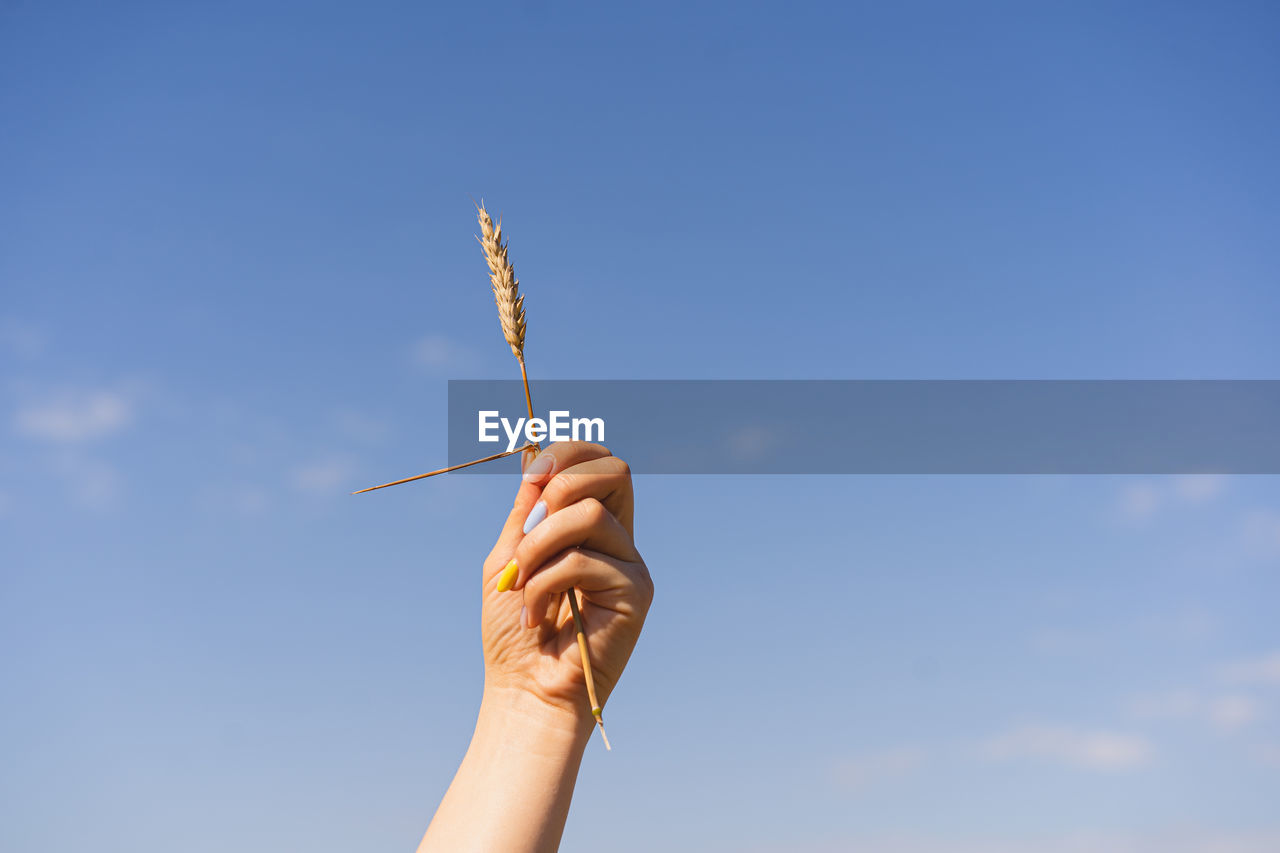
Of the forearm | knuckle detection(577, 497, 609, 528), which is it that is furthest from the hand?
the forearm

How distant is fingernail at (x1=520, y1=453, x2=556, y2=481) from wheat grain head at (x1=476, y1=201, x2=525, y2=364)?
84 centimetres

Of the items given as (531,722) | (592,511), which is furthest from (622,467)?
(531,722)

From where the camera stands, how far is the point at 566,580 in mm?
5301

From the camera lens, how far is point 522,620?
5.69 m

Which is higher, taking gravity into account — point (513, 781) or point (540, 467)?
point (540, 467)

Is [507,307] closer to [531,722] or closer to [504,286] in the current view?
[504,286]

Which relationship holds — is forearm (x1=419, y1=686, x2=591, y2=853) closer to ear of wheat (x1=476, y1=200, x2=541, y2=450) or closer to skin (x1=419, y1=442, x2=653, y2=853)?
skin (x1=419, y1=442, x2=653, y2=853)

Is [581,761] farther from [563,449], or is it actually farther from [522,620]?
[563,449]

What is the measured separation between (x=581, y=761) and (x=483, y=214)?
3397 millimetres

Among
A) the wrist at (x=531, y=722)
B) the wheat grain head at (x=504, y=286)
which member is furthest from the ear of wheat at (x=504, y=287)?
the wrist at (x=531, y=722)

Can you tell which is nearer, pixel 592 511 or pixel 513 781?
pixel 513 781

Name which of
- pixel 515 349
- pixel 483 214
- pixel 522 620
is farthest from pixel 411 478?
pixel 483 214

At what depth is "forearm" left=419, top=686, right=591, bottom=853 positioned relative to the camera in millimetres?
5051

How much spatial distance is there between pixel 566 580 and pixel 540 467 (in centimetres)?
77
